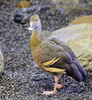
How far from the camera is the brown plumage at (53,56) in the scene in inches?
136

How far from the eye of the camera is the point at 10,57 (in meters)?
5.32

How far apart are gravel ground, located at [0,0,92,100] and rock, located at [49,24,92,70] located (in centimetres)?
31

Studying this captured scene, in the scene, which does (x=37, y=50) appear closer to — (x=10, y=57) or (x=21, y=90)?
(x=21, y=90)

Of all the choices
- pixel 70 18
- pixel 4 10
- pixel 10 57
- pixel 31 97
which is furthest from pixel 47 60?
pixel 4 10

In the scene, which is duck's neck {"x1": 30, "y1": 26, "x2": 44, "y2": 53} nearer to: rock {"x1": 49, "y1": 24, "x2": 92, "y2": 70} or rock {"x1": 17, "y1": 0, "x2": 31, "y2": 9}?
rock {"x1": 49, "y1": 24, "x2": 92, "y2": 70}

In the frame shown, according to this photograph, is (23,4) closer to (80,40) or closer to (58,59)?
(80,40)

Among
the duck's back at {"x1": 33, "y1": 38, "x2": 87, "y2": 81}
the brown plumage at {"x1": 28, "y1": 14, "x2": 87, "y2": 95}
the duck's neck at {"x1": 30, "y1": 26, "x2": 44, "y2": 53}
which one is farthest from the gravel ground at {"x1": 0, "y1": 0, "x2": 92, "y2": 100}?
the duck's neck at {"x1": 30, "y1": 26, "x2": 44, "y2": 53}

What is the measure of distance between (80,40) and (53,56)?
147 cm

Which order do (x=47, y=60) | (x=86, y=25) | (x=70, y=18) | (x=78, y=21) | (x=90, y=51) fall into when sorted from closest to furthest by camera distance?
(x=47, y=60), (x=90, y=51), (x=86, y=25), (x=78, y=21), (x=70, y=18)

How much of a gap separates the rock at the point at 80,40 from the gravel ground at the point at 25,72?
0.31 m

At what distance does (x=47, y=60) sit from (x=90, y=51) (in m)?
1.32

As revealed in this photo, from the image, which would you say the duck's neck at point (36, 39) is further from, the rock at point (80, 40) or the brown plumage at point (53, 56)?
the rock at point (80, 40)

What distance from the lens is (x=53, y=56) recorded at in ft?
11.4

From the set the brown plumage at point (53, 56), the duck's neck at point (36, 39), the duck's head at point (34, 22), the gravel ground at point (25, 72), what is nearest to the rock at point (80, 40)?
the gravel ground at point (25, 72)
